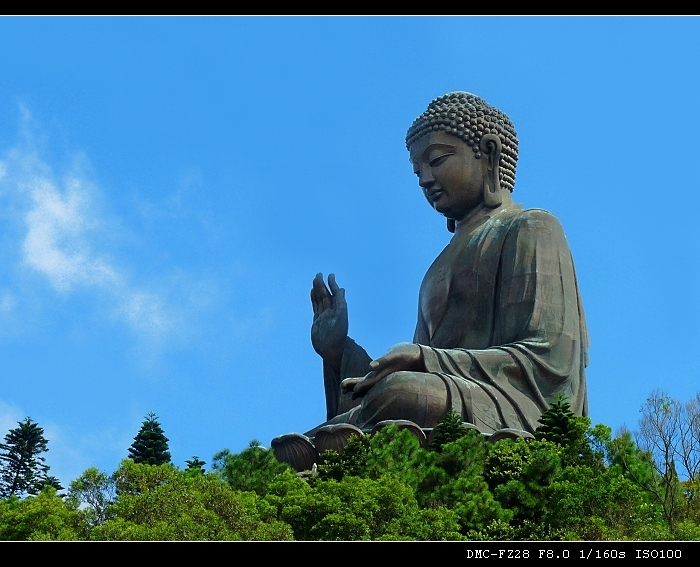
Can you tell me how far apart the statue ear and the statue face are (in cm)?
5

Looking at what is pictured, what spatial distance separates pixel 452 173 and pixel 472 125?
49 centimetres

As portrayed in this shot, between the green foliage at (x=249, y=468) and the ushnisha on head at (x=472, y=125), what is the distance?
13.9 ft

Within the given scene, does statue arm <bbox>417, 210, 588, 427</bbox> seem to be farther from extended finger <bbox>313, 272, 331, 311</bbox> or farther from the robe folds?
extended finger <bbox>313, 272, 331, 311</bbox>

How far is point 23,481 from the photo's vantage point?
45.2ft

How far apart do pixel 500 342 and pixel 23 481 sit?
175 inches

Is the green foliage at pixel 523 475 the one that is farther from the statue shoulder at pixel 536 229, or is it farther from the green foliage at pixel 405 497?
the statue shoulder at pixel 536 229

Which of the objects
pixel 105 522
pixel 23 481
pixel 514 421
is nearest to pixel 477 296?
pixel 514 421

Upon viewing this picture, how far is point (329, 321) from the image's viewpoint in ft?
45.0

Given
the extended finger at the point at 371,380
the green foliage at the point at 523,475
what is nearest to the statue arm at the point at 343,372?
the extended finger at the point at 371,380

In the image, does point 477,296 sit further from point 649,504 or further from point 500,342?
point 649,504

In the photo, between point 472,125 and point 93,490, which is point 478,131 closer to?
point 472,125

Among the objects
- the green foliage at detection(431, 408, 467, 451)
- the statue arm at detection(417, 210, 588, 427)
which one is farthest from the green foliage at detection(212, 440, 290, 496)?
the statue arm at detection(417, 210, 588, 427)
